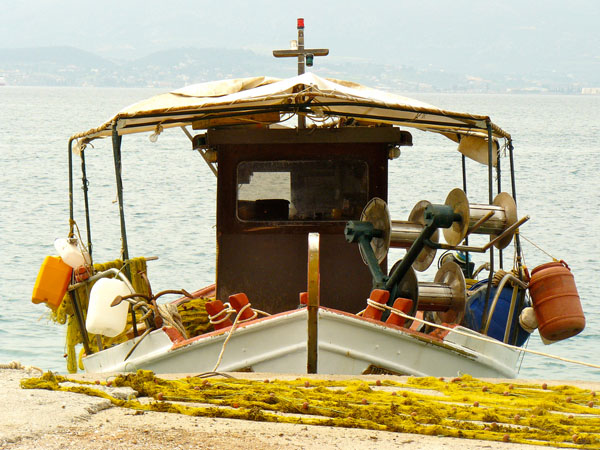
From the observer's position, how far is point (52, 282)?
835 cm

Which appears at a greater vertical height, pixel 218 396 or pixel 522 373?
pixel 218 396

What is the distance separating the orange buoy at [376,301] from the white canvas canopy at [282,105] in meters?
1.45

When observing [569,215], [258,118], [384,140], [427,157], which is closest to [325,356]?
[384,140]

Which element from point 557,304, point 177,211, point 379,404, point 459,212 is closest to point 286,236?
point 459,212

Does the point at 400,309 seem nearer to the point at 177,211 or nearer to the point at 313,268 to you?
the point at 313,268

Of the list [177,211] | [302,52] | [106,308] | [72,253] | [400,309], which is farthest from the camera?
[177,211]

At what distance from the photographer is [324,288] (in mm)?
8828

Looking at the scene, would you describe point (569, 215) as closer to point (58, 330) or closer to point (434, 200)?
point (434, 200)

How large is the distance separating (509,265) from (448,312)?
559 inches

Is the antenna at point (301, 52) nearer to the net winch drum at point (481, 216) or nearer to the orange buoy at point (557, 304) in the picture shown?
the net winch drum at point (481, 216)

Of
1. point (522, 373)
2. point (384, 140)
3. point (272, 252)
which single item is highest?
point (384, 140)

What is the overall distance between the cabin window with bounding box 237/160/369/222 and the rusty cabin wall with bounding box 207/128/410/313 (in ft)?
0.20

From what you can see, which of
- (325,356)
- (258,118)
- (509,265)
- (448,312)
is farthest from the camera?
(509,265)

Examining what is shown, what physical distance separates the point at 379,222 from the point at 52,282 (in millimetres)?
2918
